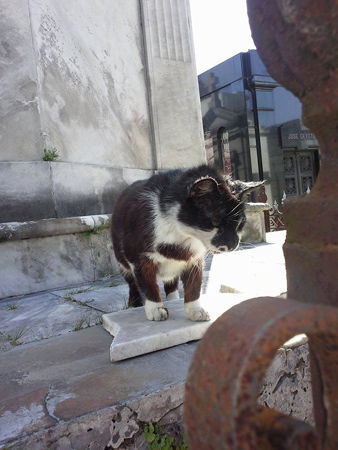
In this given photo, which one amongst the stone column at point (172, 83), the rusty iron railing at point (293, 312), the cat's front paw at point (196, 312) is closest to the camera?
the rusty iron railing at point (293, 312)

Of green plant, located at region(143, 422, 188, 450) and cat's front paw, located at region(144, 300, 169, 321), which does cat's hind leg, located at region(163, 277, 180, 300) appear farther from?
green plant, located at region(143, 422, 188, 450)

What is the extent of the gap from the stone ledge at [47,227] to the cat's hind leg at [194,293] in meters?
1.36

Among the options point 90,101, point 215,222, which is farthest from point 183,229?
point 90,101

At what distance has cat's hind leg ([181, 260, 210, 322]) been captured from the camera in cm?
159

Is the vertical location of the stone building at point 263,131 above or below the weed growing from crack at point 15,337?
above

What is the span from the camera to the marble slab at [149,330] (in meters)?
1.32

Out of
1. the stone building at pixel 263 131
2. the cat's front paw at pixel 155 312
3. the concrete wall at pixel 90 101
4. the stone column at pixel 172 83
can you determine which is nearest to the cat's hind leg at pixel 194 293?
the cat's front paw at pixel 155 312

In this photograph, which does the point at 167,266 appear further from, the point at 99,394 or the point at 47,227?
the point at 47,227

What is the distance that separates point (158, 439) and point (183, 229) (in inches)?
38.8

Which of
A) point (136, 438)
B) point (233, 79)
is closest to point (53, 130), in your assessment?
point (136, 438)

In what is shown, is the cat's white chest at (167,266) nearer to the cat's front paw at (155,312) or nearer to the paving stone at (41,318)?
the cat's front paw at (155,312)

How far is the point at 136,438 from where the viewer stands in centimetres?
97

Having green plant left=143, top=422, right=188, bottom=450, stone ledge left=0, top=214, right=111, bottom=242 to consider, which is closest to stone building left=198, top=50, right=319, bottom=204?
stone ledge left=0, top=214, right=111, bottom=242

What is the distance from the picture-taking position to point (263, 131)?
1005 centimetres
